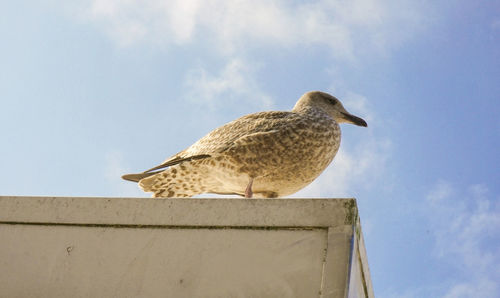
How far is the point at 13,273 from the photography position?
335 cm

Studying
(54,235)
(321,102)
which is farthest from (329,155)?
(54,235)

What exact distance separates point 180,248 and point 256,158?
2.19m

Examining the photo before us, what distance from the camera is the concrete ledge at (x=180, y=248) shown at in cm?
299

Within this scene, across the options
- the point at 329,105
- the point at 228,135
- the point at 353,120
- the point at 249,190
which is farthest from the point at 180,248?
the point at 353,120

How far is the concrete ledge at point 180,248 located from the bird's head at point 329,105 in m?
2.85

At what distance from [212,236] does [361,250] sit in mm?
709

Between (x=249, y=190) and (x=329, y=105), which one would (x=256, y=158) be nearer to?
(x=249, y=190)

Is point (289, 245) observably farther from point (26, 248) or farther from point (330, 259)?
point (26, 248)

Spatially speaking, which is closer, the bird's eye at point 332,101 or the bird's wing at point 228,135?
the bird's wing at point 228,135

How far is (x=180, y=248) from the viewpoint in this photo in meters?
3.18

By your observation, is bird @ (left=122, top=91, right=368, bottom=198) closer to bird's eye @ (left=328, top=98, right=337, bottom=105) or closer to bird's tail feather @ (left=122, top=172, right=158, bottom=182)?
bird's tail feather @ (left=122, top=172, right=158, bottom=182)

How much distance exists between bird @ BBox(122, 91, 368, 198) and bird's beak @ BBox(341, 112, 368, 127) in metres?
0.41

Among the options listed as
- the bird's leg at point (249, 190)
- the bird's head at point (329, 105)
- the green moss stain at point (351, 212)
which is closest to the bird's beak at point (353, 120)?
the bird's head at point (329, 105)

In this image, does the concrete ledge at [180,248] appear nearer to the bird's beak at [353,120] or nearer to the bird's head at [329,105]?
the bird's head at [329,105]
